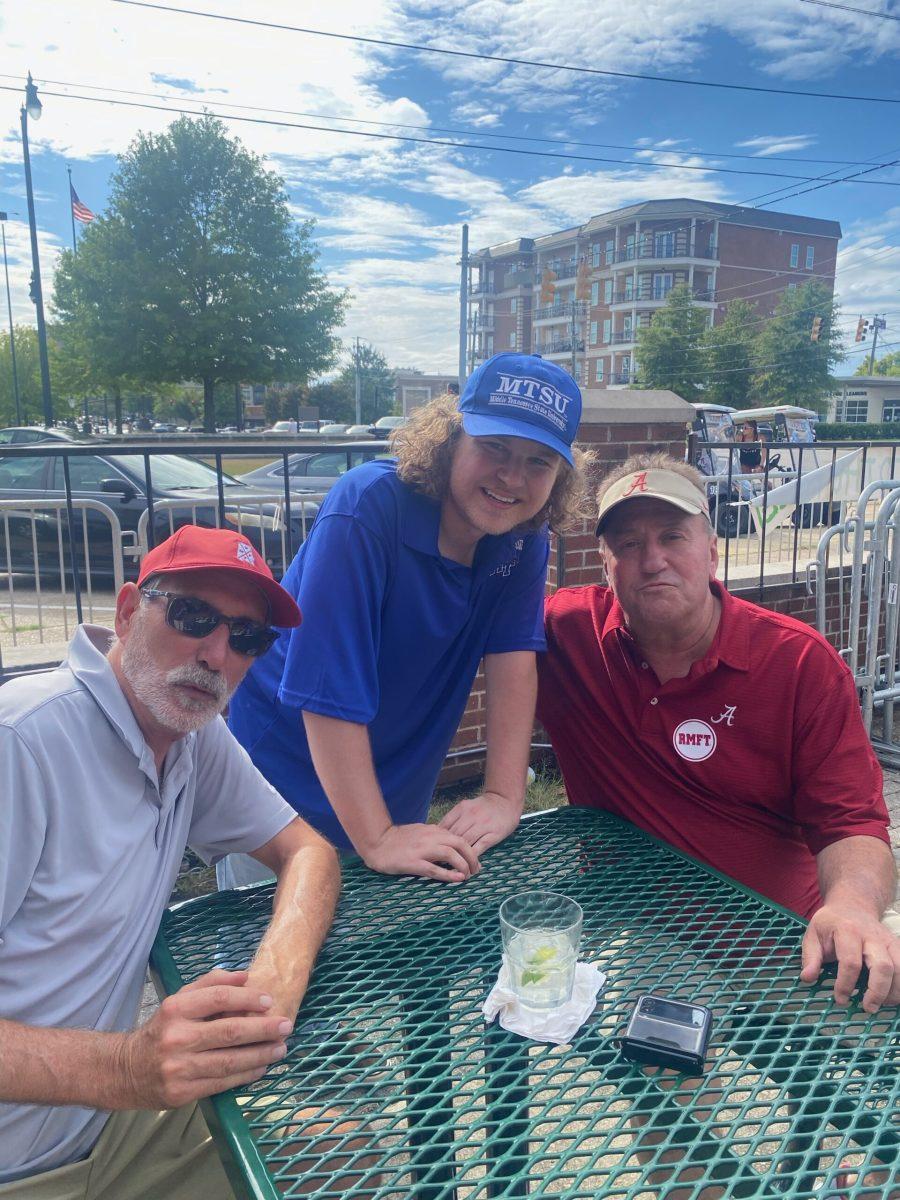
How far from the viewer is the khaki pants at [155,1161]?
1536mm

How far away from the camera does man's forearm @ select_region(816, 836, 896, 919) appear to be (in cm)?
166

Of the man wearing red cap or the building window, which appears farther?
the building window

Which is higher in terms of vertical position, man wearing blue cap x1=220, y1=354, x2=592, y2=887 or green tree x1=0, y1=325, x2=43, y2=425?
green tree x1=0, y1=325, x2=43, y2=425

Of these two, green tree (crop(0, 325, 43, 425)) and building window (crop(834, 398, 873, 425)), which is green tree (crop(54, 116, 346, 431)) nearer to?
green tree (crop(0, 325, 43, 425))

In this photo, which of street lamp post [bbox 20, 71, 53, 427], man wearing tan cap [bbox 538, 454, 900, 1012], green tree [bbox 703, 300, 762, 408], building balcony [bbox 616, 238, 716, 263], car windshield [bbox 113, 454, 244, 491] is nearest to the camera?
man wearing tan cap [bbox 538, 454, 900, 1012]

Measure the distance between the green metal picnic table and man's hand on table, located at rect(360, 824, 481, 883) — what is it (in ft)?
0.11

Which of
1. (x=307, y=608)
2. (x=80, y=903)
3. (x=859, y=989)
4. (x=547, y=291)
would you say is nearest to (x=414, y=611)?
(x=307, y=608)

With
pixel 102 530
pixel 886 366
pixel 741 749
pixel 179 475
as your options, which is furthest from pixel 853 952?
pixel 886 366

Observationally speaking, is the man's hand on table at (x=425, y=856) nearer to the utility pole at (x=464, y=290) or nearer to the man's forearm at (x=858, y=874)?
the man's forearm at (x=858, y=874)

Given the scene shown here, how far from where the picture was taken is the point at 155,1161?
159 cm

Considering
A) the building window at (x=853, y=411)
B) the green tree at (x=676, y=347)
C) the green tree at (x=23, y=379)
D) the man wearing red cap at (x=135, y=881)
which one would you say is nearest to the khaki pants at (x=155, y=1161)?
the man wearing red cap at (x=135, y=881)

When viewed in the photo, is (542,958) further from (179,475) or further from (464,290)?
(464,290)

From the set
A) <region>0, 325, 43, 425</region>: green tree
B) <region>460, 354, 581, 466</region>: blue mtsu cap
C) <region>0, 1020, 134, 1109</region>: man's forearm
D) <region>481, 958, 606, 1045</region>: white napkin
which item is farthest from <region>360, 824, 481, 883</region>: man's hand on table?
<region>0, 325, 43, 425</region>: green tree

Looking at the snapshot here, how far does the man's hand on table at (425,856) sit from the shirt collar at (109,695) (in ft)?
1.44
